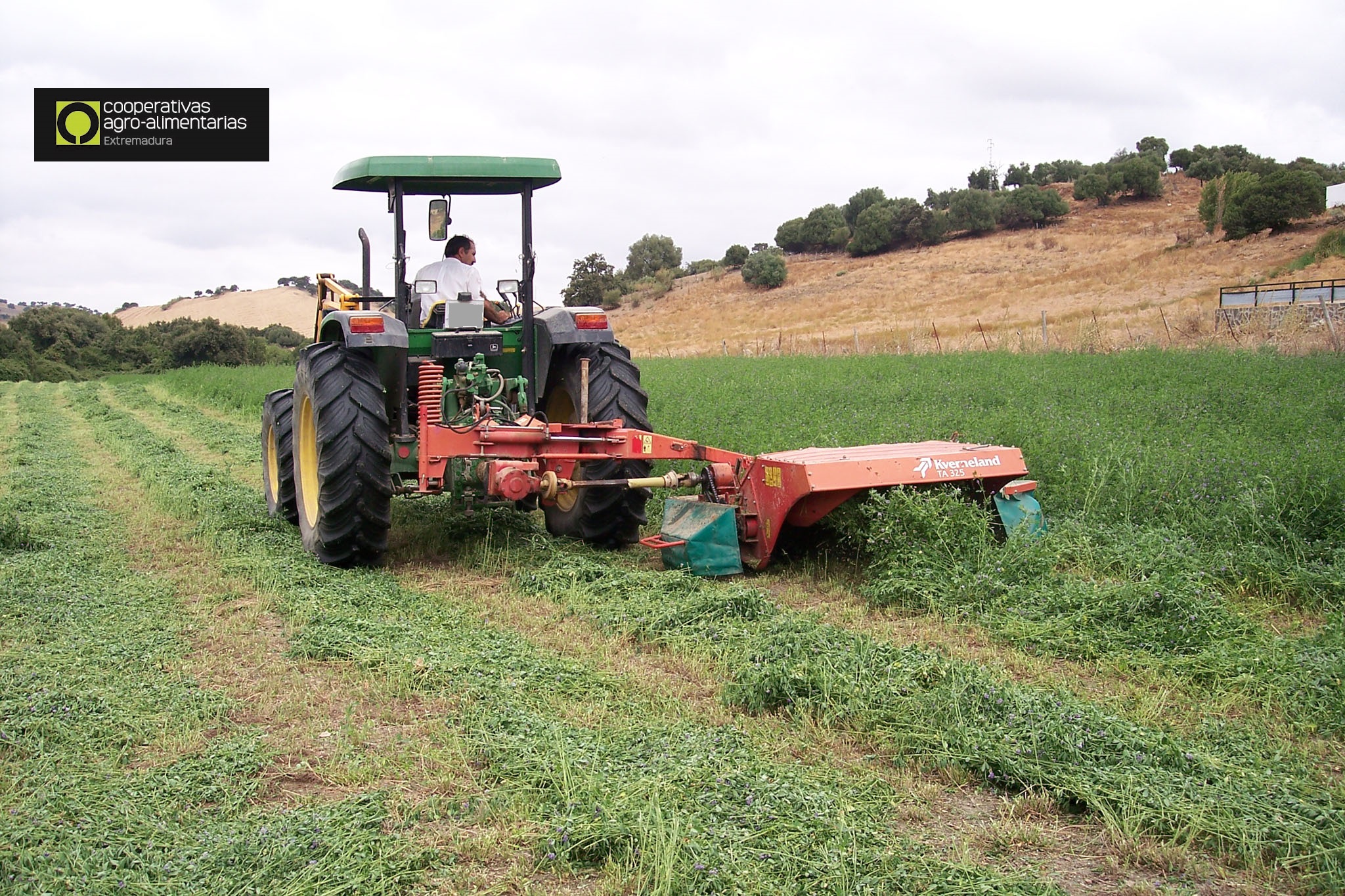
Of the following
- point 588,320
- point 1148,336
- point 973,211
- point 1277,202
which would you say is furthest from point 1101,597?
point 973,211

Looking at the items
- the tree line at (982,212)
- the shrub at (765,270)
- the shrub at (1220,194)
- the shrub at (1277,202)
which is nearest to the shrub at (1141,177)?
the tree line at (982,212)

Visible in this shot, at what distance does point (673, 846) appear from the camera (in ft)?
8.32

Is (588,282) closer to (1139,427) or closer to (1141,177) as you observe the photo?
(1141,177)

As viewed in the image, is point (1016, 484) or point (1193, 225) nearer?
point (1016, 484)

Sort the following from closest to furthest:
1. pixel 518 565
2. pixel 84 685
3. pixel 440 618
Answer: pixel 84 685 → pixel 440 618 → pixel 518 565

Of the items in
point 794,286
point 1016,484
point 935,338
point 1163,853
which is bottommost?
point 1163,853

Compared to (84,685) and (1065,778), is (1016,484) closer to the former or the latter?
(1065,778)

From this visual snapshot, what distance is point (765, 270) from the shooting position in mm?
53250

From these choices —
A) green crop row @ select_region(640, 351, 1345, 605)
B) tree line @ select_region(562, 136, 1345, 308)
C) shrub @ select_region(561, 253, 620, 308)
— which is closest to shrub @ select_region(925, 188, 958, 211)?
tree line @ select_region(562, 136, 1345, 308)

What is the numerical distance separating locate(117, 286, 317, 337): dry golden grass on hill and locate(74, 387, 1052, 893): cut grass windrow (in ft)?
113

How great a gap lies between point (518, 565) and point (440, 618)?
1.15m

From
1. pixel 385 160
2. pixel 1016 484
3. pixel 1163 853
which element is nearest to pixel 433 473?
pixel 385 160

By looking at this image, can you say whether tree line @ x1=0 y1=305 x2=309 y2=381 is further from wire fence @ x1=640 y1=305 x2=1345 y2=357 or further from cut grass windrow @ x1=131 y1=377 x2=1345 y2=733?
cut grass windrow @ x1=131 y1=377 x2=1345 y2=733

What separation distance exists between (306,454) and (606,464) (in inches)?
79.6
